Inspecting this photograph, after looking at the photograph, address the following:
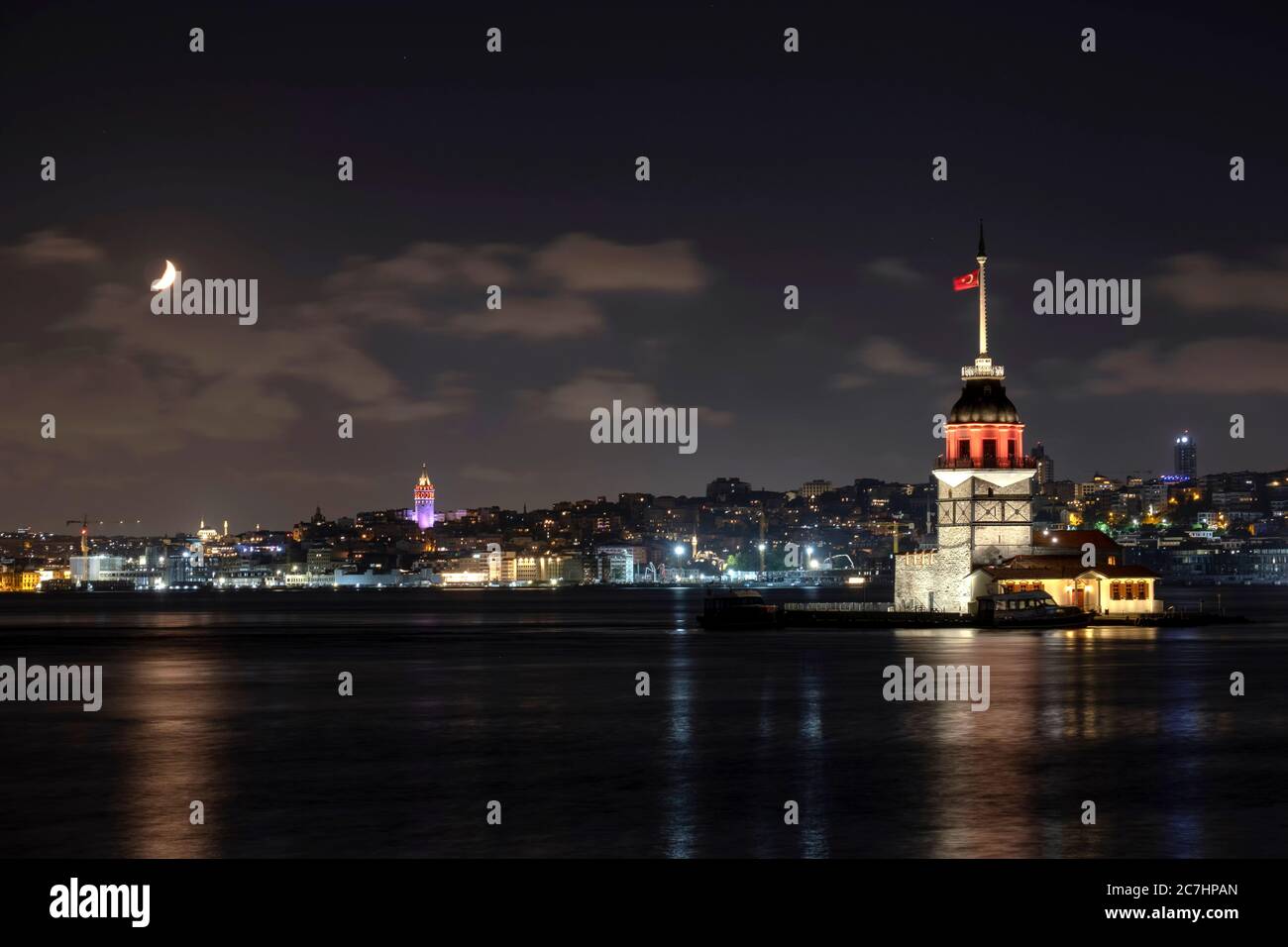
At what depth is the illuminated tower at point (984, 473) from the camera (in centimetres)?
10150

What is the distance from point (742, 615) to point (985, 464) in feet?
91.0

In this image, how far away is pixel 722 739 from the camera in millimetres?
43469

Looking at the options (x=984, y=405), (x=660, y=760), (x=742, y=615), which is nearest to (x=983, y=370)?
(x=984, y=405)

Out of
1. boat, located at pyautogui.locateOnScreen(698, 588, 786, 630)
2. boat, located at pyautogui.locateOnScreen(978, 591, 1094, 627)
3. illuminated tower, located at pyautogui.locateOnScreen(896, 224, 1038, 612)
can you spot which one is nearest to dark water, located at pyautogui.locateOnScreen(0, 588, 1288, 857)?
boat, located at pyautogui.locateOnScreen(978, 591, 1094, 627)

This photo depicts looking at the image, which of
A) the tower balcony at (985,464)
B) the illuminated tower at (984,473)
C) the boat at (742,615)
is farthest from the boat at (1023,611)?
the boat at (742,615)

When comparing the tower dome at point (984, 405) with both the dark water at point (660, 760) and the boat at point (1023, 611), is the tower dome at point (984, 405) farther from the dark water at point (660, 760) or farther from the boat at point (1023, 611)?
the dark water at point (660, 760)

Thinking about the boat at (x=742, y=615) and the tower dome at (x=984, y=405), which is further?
the boat at (x=742, y=615)

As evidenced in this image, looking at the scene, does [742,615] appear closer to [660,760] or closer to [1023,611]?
[1023,611]

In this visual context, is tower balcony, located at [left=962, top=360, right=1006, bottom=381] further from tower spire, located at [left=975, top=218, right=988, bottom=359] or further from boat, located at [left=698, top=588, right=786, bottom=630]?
boat, located at [left=698, top=588, right=786, bottom=630]

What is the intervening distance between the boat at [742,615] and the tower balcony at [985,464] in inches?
927

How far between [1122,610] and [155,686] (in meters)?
70.8
